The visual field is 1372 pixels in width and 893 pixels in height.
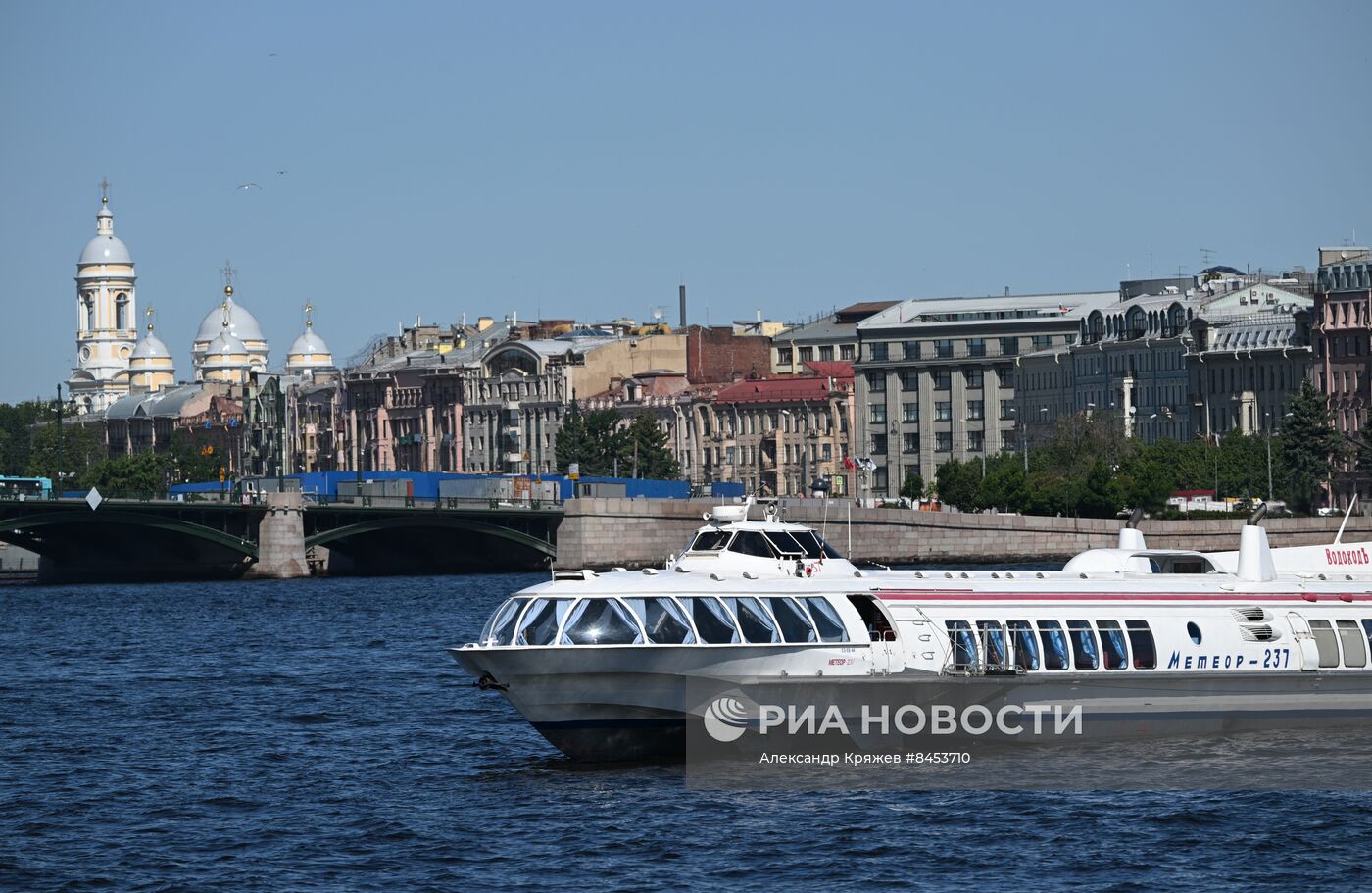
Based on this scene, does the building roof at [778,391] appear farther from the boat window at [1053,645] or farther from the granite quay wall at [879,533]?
the boat window at [1053,645]

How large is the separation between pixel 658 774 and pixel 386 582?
218 feet

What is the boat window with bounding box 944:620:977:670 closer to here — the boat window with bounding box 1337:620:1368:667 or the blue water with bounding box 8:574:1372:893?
the blue water with bounding box 8:574:1372:893

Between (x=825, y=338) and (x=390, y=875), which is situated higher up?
(x=825, y=338)

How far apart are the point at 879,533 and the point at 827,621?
7343 cm

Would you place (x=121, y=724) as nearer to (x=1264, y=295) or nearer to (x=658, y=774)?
(x=658, y=774)

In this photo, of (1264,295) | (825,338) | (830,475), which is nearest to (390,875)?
(1264,295)

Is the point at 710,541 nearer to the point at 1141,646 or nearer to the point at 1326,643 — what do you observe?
the point at 1141,646

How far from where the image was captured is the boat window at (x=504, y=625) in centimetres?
3431

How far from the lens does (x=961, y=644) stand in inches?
1396

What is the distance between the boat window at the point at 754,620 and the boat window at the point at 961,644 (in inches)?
100

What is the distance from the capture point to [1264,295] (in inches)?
5187

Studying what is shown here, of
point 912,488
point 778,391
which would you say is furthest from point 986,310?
point 912,488

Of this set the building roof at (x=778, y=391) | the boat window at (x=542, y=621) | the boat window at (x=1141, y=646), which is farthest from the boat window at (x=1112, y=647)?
the building roof at (x=778, y=391)

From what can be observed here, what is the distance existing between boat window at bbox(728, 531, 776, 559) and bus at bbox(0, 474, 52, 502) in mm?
64076
